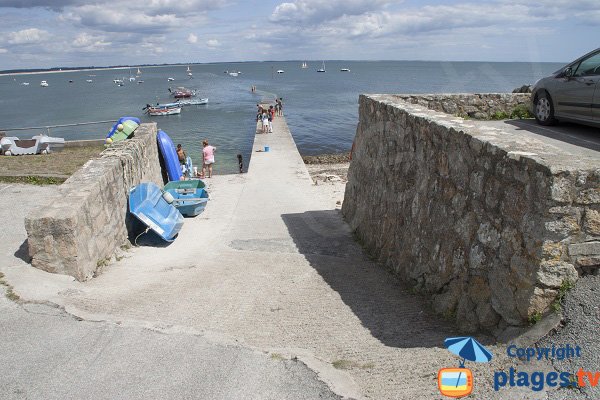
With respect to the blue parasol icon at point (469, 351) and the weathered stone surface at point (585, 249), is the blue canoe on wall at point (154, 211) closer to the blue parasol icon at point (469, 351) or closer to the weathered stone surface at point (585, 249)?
the blue parasol icon at point (469, 351)

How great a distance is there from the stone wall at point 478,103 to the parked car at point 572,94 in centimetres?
166

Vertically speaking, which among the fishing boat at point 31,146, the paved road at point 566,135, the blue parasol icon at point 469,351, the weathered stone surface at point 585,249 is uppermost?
the paved road at point 566,135

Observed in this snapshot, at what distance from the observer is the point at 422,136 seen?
666 cm

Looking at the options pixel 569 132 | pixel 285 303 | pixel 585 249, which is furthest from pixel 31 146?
pixel 585 249

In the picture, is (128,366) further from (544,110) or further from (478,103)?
(478,103)

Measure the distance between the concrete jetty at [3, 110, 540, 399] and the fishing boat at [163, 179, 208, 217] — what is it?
207 cm

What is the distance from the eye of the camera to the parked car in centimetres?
694

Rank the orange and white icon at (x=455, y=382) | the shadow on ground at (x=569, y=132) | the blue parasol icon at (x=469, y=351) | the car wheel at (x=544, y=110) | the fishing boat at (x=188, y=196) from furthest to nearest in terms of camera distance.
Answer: the fishing boat at (x=188, y=196), the car wheel at (x=544, y=110), the shadow on ground at (x=569, y=132), the blue parasol icon at (x=469, y=351), the orange and white icon at (x=455, y=382)

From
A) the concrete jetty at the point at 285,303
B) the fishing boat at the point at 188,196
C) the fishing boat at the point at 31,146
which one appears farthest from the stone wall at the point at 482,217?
the fishing boat at the point at 31,146

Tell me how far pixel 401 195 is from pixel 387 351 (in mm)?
3199

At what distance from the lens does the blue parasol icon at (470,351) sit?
153 inches

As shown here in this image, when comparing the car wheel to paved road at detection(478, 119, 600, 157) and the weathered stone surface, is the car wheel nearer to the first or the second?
paved road at detection(478, 119, 600, 157)

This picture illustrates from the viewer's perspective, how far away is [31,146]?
891 inches

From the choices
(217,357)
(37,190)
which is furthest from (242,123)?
(217,357)
